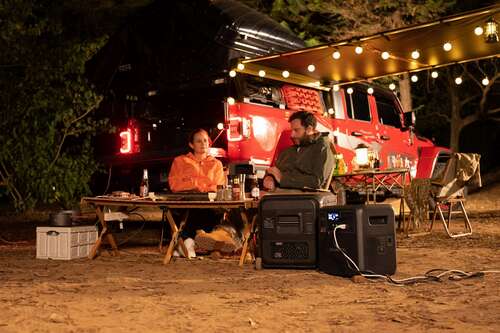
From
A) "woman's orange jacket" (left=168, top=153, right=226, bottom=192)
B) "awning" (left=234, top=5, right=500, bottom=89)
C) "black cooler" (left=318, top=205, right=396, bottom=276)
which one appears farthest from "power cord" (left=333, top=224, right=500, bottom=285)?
"awning" (left=234, top=5, right=500, bottom=89)

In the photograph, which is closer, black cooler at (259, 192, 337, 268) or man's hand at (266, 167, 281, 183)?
black cooler at (259, 192, 337, 268)

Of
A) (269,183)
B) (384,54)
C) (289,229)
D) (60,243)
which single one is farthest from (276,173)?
(384,54)

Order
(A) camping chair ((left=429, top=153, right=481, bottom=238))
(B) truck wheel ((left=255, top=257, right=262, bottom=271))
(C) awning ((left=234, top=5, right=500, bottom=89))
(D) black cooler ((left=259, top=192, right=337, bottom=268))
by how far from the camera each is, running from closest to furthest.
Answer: (D) black cooler ((left=259, top=192, right=337, bottom=268)) < (B) truck wheel ((left=255, top=257, right=262, bottom=271)) < (C) awning ((left=234, top=5, right=500, bottom=89)) < (A) camping chair ((left=429, top=153, right=481, bottom=238))

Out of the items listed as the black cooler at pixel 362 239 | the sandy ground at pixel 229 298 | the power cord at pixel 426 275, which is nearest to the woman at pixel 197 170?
the sandy ground at pixel 229 298

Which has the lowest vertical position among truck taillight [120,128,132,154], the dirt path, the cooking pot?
the dirt path

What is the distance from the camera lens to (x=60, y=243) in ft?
19.4

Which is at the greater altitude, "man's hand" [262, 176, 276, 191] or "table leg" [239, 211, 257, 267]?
"man's hand" [262, 176, 276, 191]

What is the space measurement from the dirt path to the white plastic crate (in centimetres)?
31

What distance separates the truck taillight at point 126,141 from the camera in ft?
22.9

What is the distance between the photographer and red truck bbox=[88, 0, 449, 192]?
6.48 metres

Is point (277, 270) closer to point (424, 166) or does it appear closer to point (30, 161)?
point (424, 166)

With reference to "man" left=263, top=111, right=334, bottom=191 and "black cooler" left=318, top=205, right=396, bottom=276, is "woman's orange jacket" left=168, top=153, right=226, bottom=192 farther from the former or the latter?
"black cooler" left=318, top=205, right=396, bottom=276

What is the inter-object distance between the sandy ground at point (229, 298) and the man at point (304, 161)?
889mm

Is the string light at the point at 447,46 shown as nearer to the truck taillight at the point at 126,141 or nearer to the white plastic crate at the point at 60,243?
the truck taillight at the point at 126,141
